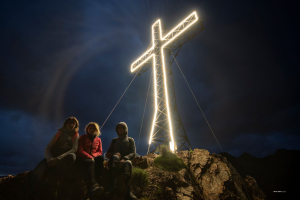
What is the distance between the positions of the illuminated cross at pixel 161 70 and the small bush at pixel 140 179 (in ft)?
12.5

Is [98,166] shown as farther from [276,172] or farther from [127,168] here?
[276,172]

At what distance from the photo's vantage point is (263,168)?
102 feet

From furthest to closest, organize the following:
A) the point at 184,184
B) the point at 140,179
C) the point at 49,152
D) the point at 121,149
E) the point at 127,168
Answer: the point at 184,184
the point at 140,179
the point at 121,149
the point at 127,168
the point at 49,152

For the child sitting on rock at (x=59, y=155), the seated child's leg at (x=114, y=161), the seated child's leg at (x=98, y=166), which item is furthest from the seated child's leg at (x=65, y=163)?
the seated child's leg at (x=114, y=161)

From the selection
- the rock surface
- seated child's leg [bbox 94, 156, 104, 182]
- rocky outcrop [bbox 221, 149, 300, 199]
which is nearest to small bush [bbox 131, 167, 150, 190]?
the rock surface

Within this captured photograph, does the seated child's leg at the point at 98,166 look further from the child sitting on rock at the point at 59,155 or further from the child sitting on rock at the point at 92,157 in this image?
the child sitting on rock at the point at 59,155

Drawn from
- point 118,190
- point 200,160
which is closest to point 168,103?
point 200,160

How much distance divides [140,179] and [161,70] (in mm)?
8020

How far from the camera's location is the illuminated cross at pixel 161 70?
842 centimetres

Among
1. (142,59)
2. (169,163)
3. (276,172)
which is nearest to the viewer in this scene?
(169,163)

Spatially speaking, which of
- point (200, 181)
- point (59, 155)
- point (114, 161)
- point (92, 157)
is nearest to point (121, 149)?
point (114, 161)

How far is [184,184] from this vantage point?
434 centimetres

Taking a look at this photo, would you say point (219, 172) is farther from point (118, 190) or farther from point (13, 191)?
point (13, 191)

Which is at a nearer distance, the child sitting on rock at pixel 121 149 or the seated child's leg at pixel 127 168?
the seated child's leg at pixel 127 168
